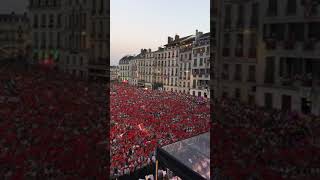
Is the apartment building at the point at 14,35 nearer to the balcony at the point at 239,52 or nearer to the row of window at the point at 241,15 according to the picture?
the row of window at the point at 241,15

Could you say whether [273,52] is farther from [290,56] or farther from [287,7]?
[287,7]

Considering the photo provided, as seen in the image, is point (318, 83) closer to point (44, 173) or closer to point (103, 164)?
point (103, 164)

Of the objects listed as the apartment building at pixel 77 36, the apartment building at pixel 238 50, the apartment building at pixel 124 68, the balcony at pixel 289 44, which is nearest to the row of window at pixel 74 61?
the apartment building at pixel 77 36

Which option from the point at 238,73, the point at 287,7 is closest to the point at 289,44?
the point at 287,7

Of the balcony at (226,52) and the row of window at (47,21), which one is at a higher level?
the row of window at (47,21)

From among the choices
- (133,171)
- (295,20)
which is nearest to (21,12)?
(133,171)

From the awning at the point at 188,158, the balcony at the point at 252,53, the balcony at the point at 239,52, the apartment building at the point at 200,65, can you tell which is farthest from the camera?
the apartment building at the point at 200,65
